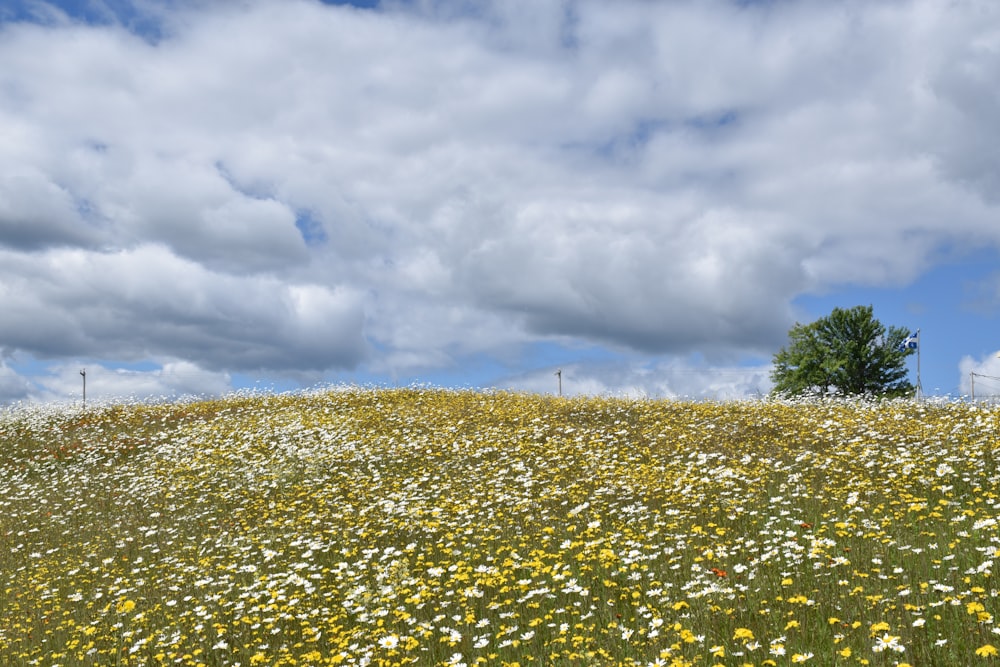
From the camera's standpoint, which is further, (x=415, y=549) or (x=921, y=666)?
(x=415, y=549)

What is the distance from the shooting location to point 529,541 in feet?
39.4

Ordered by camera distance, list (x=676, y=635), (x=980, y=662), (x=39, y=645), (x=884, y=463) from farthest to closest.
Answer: (x=884, y=463) < (x=39, y=645) < (x=676, y=635) < (x=980, y=662)

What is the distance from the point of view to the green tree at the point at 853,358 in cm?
4259

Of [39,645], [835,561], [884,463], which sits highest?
[884,463]

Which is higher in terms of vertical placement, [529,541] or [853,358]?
[853,358]

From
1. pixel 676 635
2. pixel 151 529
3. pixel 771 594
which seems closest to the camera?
pixel 676 635

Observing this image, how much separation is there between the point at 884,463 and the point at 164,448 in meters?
20.0

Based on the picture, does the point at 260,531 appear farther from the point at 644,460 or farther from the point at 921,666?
the point at 921,666

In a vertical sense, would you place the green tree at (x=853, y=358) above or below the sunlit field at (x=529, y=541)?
above

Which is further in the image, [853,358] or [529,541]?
[853,358]

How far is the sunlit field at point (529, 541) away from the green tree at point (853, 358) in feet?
72.8

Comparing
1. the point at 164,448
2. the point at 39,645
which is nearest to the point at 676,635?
the point at 39,645

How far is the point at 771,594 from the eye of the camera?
8633mm

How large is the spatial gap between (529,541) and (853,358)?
1437 inches
